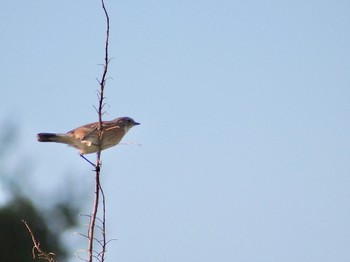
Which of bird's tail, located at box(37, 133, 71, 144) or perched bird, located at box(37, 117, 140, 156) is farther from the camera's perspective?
bird's tail, located at box(37, 133, 71, 144)

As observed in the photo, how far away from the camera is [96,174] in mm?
3988

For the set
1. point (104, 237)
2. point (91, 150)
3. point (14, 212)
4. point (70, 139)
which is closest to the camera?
point (104, 237)

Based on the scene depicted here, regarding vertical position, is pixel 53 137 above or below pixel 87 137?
above

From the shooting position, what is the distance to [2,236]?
26.4 m

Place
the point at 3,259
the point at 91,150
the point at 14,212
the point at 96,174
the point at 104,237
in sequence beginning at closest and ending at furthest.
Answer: the point at 104,237 → the point at 96,174 → the point at 91,150 → the point at 3,259 → the point at 14,212

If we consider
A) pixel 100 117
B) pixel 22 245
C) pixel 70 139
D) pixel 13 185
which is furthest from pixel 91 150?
pixel 13 185

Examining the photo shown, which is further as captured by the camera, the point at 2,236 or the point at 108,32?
the point at 2,236

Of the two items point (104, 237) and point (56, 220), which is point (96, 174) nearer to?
point (104, 237)

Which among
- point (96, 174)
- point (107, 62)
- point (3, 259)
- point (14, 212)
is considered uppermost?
point (14, 212)

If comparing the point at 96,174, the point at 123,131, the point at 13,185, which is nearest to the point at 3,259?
the point at 13,185

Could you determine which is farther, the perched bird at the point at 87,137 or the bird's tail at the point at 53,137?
the bird's tail at the point at 53,137

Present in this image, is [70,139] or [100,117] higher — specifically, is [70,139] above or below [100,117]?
above

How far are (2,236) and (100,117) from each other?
913 inches

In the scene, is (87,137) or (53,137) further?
(53,137)
